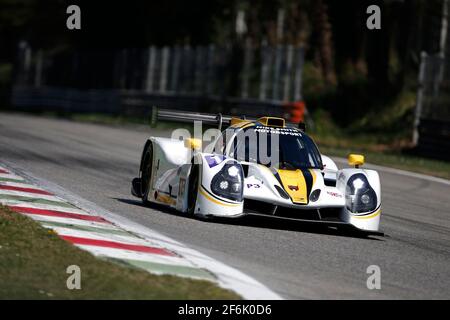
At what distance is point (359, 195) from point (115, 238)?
3.08 metres

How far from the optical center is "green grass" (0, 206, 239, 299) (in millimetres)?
7352

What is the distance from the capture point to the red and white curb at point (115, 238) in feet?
26.9

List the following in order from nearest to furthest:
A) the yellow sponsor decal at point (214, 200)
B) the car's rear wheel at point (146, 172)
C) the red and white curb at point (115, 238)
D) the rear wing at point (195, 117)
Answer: the red and white curb at point (115, 238) < the yellow sponsor decal at point (214, 200) < the rear wing at point (195, 117) < the car's rear wheel at point (146, 172)

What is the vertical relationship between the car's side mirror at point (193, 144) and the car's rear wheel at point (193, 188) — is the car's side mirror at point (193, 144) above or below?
above

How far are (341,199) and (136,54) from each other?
3468 cm

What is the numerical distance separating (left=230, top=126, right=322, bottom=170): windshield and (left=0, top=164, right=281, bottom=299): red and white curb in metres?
1.67

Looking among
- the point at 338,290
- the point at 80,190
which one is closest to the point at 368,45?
the point at 80,190

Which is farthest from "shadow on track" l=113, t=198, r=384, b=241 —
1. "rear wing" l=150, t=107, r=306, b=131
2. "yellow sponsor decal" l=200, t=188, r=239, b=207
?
"rear wing" l=150, t=107, r=306, b=131

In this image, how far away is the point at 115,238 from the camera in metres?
9.66

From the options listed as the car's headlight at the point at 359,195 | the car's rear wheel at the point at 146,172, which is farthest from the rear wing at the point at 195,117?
the car's headlight at the point at 359,195

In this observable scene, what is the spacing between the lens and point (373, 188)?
11.8m

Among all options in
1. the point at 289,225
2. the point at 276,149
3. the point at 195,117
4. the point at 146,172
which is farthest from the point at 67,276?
the point at 146,172

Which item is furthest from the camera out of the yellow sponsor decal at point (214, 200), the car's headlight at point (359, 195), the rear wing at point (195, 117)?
the rear wing at point (195, 117)

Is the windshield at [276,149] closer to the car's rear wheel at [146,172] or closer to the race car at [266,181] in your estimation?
the race car at [266,181]
